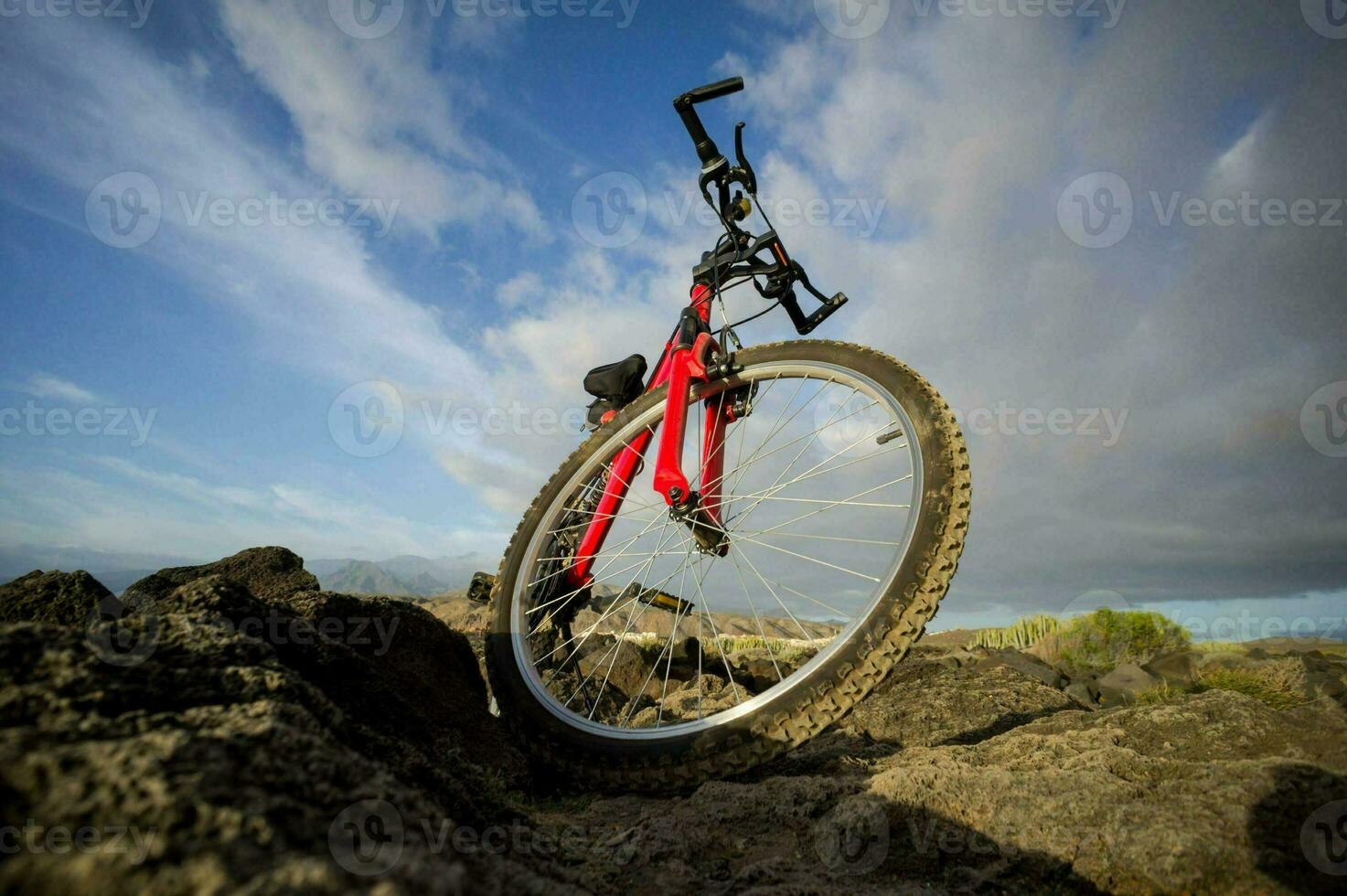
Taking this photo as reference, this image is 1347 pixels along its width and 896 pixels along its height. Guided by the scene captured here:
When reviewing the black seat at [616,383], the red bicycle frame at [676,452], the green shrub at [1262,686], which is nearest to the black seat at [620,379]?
the black seat at [616,383]

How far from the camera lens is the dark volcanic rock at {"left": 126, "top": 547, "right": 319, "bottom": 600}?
10.7 feet

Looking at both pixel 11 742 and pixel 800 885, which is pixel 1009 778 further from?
pixel 11 742

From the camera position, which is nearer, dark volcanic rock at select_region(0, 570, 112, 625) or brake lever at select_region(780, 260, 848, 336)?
dark volcanic rock at select_region(0, 570, 112, 625)

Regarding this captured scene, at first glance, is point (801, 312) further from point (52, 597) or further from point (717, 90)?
point (52, 597)

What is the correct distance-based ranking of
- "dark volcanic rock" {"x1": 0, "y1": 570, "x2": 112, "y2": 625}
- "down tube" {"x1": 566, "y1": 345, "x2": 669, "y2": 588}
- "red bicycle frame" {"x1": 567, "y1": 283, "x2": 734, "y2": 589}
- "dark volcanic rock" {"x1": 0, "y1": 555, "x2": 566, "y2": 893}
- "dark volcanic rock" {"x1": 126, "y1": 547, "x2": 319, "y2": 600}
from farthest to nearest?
1. "down tube" {"x1": 566, "y1": 345, "x2": 669, "y2": 588}
2. "red bicycle frame" {"x1": 567, "y1": 283, "x2": 734, "y2": 589}
3. "dark volcanic rock" {"x1": 126, "y1": 547, "x2": 319, "y2": 600}
4. "dark volcanic rock" {"x1": 0, "y1": 570, "x2": 112, "y2": 625}
5. "dark volcanic rock" {"x1": 0, "y1": 555, "x2": 566, "y2": 893}

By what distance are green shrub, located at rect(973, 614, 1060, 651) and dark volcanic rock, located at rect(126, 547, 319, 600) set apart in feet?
43.3

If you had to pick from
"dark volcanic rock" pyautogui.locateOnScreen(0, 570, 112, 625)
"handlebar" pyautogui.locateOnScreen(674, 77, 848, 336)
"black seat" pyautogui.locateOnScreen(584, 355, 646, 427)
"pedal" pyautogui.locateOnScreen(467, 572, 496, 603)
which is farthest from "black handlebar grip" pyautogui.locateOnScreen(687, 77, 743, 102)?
"dark volcanic rock" pyautogui.locateOnScreen(0, 570, 112, 625)

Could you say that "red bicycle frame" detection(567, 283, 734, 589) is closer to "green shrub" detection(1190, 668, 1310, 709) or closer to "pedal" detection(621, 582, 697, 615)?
"pedal" detection(621, 582, 697, 615)

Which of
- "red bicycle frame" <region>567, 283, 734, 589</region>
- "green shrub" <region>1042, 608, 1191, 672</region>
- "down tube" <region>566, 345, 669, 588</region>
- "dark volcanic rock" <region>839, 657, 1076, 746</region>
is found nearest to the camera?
"red bicycle frame" <region>567, 283, 734, 589</region>

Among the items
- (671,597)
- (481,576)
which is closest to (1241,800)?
(671,597)

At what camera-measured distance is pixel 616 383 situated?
178 inches

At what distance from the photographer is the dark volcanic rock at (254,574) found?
327cm

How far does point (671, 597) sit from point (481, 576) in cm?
139

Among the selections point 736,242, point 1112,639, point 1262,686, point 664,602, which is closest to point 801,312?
point 736,242
